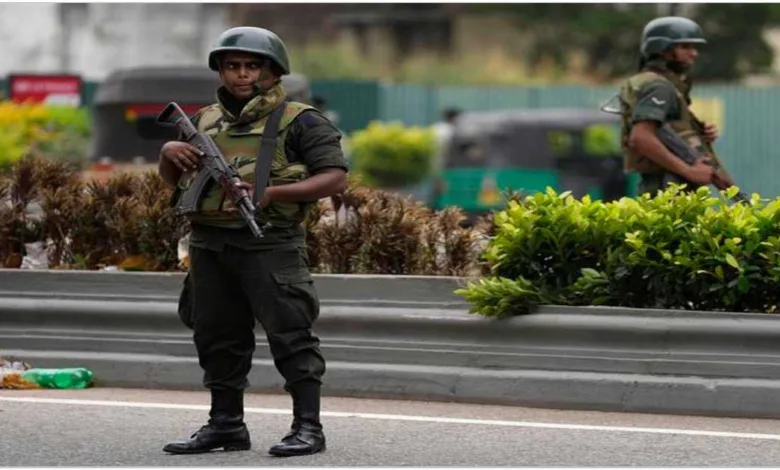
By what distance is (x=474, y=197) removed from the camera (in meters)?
27.9

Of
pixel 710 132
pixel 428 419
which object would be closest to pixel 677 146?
pixel 710 132

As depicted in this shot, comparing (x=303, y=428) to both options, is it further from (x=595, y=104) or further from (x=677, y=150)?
(x=595, y=104)

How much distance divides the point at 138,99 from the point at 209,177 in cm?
1403

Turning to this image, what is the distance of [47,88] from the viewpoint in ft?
88.4

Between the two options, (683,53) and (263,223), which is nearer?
(263,223)

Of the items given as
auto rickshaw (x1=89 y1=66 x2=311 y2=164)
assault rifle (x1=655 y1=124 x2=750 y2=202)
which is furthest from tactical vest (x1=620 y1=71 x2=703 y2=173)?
auto rickshaw (x1=89 y1=66 x2=311 y2=164)

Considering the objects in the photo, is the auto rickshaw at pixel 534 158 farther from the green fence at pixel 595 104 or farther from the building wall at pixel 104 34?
the green fence at pixel 595 104

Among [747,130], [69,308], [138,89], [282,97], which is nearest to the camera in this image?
[282,97]

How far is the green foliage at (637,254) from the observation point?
834 cm

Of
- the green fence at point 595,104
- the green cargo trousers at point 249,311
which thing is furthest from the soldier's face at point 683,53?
the green fence at point 595,104

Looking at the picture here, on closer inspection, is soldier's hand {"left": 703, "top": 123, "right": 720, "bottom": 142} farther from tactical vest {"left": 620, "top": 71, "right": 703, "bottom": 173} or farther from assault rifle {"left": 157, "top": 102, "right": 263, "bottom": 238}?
assault rifle {"left": 157, "top": 102, "right": 263, "bottom": 238}

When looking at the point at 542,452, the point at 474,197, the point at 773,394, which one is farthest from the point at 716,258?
the point at 474,197

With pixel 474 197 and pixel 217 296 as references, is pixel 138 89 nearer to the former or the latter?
pixel 474 197

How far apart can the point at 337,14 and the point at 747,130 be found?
23.0 metres
